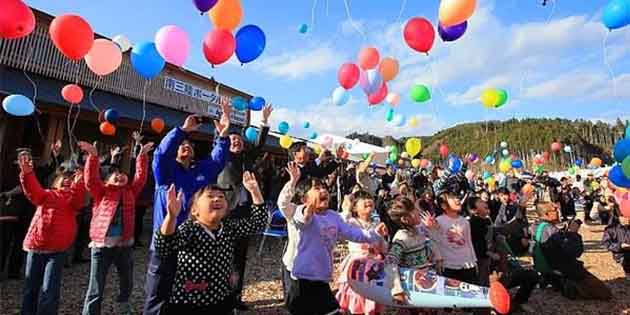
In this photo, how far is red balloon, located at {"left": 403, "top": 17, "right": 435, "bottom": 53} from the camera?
5.37 m

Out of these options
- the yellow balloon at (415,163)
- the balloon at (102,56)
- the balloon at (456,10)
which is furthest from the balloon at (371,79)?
the yellow balloon at (415,163)

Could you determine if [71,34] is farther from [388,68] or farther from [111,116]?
[388,68]

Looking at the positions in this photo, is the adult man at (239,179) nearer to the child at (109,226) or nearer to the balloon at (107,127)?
the child at (109,226)

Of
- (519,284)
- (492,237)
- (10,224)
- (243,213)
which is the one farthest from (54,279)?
(519,284)

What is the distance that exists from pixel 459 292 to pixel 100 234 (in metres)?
3.09

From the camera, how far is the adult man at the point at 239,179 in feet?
12.6

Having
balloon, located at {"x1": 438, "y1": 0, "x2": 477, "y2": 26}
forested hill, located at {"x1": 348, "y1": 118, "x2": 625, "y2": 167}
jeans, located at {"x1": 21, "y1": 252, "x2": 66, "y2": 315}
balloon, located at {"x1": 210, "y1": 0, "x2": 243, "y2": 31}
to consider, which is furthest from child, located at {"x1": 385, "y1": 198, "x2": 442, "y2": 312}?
forested hill, located at {"x1": 348, "y1": 118, "x2": 625, "y2": 167}

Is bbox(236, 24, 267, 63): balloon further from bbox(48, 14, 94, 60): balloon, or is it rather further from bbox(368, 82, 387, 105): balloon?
bbox(368, 82, 387, 105): balloon

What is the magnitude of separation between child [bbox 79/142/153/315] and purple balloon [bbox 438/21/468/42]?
13.1 feet

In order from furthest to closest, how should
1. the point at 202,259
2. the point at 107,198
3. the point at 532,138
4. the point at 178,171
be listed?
1. the point at 532,138
2. the point at 107,198
3. the point at 178,171
4. the point at 202,259

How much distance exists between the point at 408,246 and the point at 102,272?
104 inches

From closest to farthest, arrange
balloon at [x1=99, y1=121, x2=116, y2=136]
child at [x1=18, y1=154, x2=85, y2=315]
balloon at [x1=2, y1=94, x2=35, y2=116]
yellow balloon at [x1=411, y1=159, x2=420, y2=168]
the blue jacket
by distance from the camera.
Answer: the blue jacket, child at [x1=18, y1=154, x2=85, y2=315], balloon at [x1=2, y1=94, x2=35, y2=116], balloon at [x1=99, y1=121, x2=116, y2=136], yellow balloon at [x1=411, y1=159, x2=420, y2=168]

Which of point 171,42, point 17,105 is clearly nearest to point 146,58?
point 171,42

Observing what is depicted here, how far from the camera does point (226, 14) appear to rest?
4.99 meters
